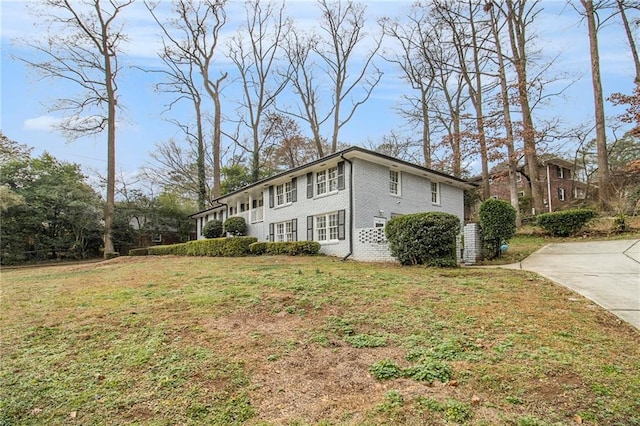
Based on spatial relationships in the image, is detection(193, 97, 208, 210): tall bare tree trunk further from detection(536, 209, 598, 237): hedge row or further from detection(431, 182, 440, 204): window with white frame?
detection(536, 209, 598, 237): hedge row

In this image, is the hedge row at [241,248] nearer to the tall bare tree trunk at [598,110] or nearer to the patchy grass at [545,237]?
the patchy grass at [545,237]

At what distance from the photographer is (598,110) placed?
54.1ft

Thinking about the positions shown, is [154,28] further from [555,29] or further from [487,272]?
[487,272]

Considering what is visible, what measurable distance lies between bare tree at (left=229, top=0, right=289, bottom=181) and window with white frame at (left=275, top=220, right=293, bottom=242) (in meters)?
11.4

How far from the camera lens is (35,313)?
538 centimetres

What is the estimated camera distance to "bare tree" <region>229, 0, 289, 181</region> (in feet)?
92.2

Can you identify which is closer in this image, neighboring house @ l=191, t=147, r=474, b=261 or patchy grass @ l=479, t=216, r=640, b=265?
patchy grass @ l=479, t=216, r=640, b=265

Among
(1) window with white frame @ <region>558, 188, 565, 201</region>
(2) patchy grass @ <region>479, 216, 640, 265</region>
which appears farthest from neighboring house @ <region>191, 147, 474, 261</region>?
(1) window with white frame @ <region>558, 188, 565, 201</region>

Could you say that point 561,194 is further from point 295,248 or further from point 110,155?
point 110,155

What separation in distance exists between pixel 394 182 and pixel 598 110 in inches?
402

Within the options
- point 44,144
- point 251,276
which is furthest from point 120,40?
point 251,276

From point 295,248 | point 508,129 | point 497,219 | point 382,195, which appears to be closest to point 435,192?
point 382,195

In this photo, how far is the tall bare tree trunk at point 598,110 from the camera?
15875 millimetres

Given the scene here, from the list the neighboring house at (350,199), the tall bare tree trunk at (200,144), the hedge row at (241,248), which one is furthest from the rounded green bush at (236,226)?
the tall bare tree trunk at (200,144)
